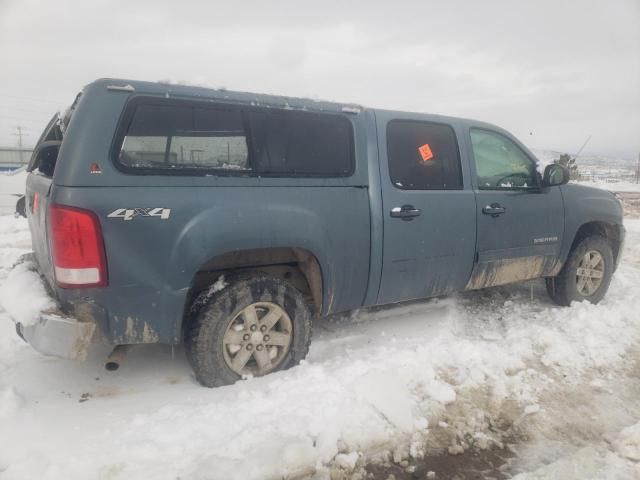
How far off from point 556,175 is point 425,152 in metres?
1.51

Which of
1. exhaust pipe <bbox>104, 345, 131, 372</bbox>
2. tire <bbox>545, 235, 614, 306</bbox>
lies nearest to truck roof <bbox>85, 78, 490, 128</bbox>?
exhaust pipe <bbox>104, 345, 131, 372</bbox>

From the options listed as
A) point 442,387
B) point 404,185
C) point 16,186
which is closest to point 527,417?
point 442,387

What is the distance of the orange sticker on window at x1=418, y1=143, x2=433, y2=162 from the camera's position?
12.1 feet

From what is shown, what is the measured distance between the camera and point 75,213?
7.81 ft

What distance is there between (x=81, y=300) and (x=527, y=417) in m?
2.84

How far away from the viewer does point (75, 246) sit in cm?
240

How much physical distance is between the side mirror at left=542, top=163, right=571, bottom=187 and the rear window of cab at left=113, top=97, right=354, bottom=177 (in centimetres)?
220

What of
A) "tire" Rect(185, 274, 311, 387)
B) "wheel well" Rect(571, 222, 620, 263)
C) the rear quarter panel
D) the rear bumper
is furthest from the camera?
"wheel well" Rect(571, 222, 620, 263)

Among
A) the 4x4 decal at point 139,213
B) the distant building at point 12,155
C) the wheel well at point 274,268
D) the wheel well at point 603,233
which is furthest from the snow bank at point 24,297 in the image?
the distant building at point 12,155

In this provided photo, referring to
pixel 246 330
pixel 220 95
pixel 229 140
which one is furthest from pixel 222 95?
pixel 246 330

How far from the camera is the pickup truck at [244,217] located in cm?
247

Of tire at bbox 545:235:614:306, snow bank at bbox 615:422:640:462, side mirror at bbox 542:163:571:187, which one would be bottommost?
snow bank at bbox 615:422:640:462

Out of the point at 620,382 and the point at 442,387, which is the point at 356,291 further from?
the point at 620,382

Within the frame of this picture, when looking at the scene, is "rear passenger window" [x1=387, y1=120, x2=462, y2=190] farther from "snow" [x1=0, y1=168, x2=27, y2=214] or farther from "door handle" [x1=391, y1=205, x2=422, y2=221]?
"snow" [x1=0, y1=168, x2=27, y2=214]
